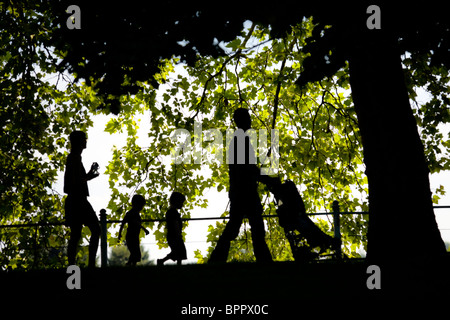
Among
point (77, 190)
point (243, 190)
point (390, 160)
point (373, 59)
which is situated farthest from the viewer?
point (77, 190)

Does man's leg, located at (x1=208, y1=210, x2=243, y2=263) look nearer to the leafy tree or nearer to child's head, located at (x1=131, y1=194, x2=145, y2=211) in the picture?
the leafy tree

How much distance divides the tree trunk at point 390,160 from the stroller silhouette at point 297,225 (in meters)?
1.92

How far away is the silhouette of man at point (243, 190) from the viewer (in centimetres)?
596

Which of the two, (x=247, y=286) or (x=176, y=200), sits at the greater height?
(x=176, y=200)

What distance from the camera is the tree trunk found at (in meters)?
5.04

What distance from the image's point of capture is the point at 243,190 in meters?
6.02

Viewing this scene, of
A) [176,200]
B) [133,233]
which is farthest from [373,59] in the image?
[133,233]

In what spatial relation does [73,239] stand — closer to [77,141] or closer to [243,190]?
[77,141]

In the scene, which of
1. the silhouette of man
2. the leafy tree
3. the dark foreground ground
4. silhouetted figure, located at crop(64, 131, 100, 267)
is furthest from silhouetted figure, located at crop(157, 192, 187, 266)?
the leafy tree

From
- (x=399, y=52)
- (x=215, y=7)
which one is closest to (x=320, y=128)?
(x=399, y=52)

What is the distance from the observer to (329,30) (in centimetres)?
537

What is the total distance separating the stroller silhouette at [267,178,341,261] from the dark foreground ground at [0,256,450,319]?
216 centimetres

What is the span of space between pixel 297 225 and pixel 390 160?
244 cm
